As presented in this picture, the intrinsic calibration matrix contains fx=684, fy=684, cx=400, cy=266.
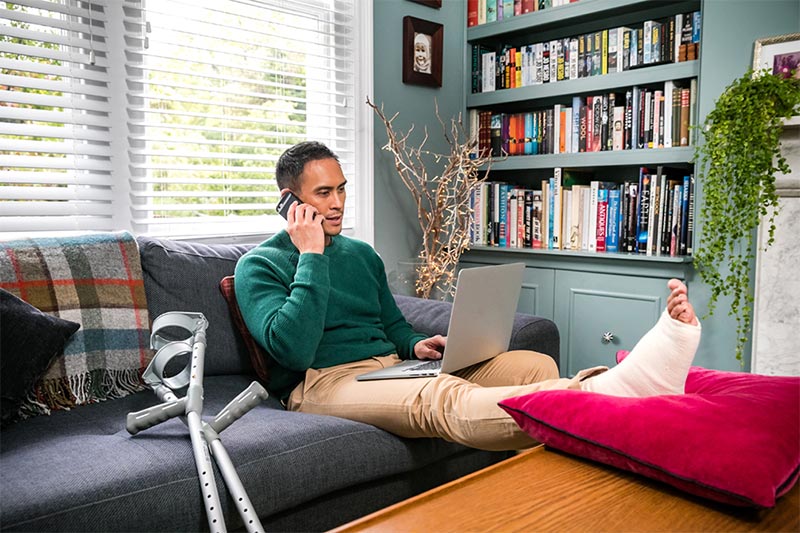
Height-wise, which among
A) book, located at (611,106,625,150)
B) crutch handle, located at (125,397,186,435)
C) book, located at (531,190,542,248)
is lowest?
crutch handle, located at (125,397,186,435)

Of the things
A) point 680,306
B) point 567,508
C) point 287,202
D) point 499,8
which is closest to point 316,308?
point 287,202

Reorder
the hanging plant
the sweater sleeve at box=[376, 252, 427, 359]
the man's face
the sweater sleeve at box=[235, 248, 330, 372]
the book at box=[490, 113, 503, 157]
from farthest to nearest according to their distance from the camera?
the book at box=[490, 113, 503, 157] → the hanging plant → the sweater sleeve at box=[376, 252, 427, 359] → the man's face → the sweater sleeve at box=[235, 248, 330, 372]

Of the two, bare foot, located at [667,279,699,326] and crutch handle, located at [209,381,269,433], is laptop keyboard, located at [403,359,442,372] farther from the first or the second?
bare foot, located at [667,279,699,326]

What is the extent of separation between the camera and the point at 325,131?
3.21 meters

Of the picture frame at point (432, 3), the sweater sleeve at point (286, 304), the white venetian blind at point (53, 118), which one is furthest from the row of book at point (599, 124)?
the white venetian blind at point (53, 118)

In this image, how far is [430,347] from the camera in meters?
2.16

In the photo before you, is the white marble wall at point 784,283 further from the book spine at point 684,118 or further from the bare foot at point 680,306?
the bare foot at point 680,306

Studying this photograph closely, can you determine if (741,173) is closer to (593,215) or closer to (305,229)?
(593,215)

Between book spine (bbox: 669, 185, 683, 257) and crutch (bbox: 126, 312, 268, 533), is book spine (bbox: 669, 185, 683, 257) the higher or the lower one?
the higher one

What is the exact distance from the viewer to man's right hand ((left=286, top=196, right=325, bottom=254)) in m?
1.97

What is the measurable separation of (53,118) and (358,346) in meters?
1.28

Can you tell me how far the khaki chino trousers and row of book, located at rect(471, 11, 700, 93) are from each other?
5.42 ft

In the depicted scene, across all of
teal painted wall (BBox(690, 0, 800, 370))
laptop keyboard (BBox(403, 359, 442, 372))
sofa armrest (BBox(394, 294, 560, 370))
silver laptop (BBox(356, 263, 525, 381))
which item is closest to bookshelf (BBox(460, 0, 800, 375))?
teal painted wall (BBox(690, 0, 800, 370))

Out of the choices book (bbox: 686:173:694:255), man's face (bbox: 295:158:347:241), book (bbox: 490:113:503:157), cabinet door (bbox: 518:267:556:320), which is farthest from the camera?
book (bbox: 490:113:503:157)
